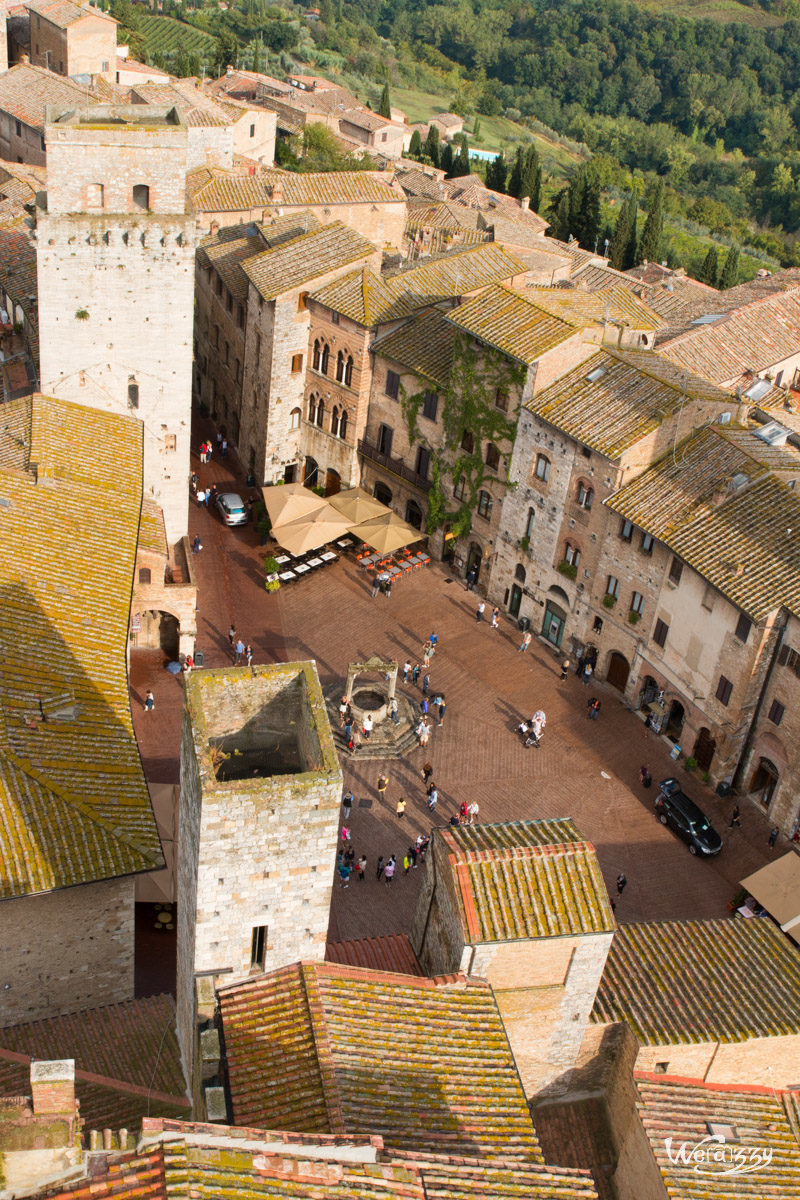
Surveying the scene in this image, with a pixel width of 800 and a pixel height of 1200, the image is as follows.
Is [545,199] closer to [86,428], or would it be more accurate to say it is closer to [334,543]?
[334,543]

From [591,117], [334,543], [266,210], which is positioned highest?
[266,210]

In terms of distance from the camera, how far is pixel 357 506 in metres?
59.6

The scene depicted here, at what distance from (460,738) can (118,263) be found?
2144 cm

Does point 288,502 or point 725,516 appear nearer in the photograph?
point 725,516

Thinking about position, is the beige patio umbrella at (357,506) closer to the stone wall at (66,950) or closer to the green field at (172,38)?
the stone wall at (66,950)

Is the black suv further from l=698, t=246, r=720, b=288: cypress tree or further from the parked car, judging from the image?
l=698, t=246, r=720, b=288: cypress tree

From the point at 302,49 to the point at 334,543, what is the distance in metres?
114

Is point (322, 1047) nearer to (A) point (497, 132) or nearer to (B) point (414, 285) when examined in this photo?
(B) point (414, 285)

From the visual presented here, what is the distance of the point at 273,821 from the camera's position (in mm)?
24531

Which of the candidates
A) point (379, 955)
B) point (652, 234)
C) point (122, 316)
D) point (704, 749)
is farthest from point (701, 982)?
point (652, 234)

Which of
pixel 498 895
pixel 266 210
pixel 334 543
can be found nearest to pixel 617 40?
pixel 266 210

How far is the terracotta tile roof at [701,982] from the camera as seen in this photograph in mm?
31078

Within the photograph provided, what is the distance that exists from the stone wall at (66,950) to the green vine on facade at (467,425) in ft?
90.9

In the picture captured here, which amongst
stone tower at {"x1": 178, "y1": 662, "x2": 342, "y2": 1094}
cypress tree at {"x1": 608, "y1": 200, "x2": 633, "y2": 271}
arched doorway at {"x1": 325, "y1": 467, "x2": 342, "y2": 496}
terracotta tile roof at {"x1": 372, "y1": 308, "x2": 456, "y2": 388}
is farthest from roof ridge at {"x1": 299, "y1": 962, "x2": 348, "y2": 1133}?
cypress tree at {"x1": 608, "y1": 200, "x2": 633, "y2": 271}
